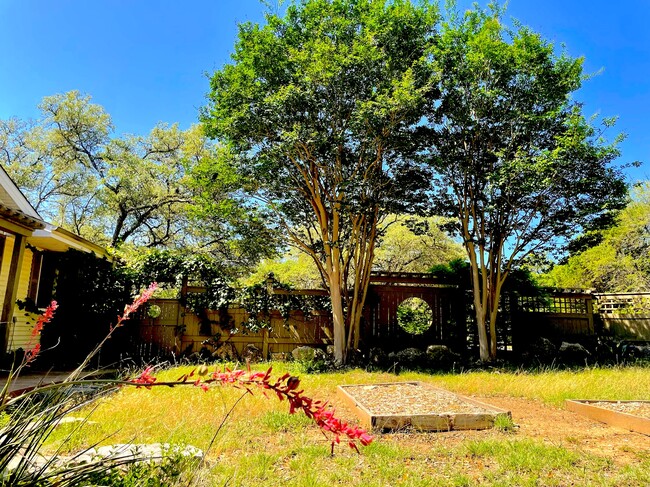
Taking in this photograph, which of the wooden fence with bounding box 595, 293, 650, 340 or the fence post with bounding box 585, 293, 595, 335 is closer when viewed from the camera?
the fence post with bounding box 585, 293, 595, 335

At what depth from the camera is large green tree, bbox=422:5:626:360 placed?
9.13 metres

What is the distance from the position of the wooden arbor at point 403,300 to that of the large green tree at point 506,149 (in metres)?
0.85

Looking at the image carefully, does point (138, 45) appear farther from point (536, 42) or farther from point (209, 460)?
point (209, 460)

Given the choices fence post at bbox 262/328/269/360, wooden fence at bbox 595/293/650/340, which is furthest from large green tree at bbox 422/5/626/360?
fence post at bbox 262/328/269/360

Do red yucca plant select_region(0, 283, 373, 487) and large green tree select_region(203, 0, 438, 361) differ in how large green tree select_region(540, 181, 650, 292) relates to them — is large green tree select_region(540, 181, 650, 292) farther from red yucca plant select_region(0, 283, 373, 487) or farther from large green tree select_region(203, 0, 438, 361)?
red yucca plant select_region(0, 283, 373, 487)

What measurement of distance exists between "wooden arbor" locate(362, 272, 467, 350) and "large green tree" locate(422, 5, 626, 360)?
0.85 meters

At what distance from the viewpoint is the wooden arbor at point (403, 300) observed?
421 inches

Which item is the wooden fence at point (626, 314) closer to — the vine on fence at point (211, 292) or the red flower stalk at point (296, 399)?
the vine on fence at point (211, 292)

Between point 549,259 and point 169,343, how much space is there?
32.2 ft

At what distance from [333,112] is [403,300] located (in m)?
5.09

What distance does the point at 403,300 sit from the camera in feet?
36.3

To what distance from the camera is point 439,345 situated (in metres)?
10.4

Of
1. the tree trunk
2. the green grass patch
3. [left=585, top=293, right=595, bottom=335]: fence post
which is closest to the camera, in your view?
the green grass patch

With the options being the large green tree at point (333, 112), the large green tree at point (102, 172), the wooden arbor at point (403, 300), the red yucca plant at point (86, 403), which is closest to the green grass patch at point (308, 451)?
the red yucca plant at point (86, 403)
